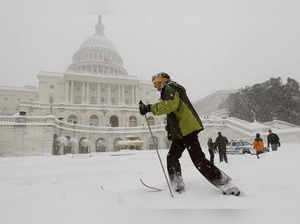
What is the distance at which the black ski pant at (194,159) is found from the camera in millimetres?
2512

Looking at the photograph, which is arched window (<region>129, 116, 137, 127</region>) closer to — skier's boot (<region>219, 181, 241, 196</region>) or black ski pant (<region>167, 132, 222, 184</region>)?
black ski pant (<region>167, 132, 222, 184</region>)

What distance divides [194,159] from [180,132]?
40cm

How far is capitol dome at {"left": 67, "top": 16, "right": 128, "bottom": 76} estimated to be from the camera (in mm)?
A: 71125

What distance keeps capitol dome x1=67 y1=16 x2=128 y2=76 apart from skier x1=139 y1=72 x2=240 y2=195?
6846 centimetres

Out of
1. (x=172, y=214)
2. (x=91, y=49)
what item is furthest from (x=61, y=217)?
(x=91, y=49)

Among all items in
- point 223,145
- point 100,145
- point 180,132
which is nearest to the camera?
point 180,132

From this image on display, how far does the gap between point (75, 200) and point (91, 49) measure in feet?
257

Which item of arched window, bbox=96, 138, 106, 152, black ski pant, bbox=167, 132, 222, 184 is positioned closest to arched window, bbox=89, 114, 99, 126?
arched window, bbox=96, 138, 106, 152

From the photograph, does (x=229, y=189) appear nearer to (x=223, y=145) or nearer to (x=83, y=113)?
(x=223, y=145)

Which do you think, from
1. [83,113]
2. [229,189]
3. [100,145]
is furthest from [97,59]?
[229,189]

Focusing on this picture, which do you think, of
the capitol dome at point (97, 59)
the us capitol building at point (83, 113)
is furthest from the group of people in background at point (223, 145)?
the capitol dome at point (97, 59)

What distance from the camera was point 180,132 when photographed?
8.68ft

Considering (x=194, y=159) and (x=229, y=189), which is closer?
(x=229, y=189)

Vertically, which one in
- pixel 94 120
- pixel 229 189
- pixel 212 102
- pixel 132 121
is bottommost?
pixel 229 189
